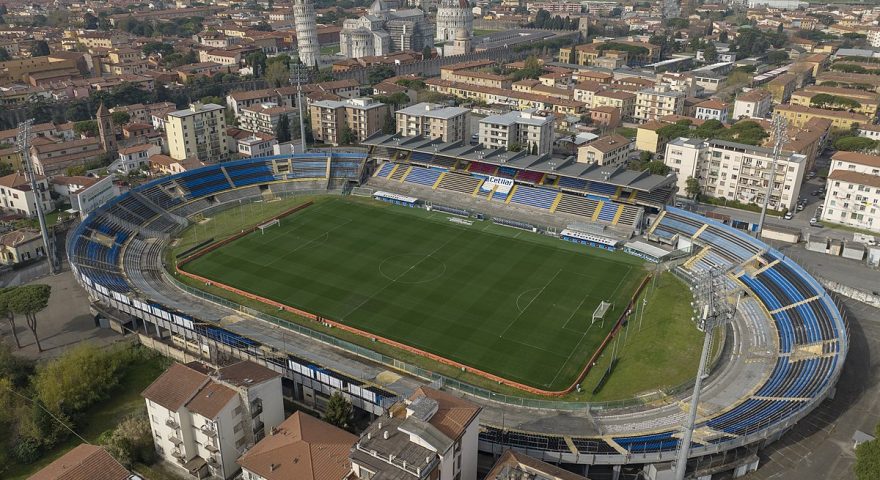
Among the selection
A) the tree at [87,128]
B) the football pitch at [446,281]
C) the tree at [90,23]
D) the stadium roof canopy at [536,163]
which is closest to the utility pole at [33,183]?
the football pitch at [446,281]

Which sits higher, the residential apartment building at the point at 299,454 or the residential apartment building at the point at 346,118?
the residential apartment building at the point at 346,118

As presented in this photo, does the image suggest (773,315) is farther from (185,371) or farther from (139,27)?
(139,27)

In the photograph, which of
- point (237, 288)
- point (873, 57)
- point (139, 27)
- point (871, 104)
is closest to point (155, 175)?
point (237, 288)

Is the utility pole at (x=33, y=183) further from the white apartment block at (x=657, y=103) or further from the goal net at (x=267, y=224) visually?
the white apartment block at (x=657, y=103)

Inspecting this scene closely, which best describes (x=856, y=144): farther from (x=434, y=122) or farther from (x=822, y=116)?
(x=434, y=122)

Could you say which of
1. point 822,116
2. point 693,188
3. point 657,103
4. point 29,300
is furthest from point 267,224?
point 822,116

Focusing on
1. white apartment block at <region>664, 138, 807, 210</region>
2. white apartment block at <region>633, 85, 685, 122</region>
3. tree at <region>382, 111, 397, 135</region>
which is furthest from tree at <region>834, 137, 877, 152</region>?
tree at <region>382, 111, 397, 135</region>
